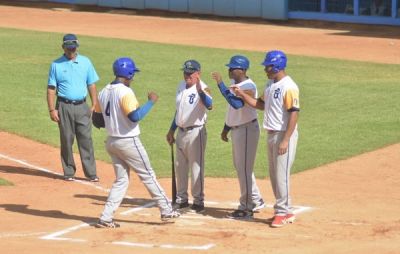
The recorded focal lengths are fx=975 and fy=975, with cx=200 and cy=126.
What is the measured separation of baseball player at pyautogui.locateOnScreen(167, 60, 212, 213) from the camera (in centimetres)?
1164

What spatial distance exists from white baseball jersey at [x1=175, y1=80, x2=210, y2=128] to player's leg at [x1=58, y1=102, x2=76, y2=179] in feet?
9.61

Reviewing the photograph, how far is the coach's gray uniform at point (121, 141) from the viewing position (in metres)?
11.0

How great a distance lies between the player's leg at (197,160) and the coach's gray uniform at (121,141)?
77cm

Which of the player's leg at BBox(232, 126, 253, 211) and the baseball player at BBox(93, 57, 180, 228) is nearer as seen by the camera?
the baseball player at BBox(93, 57, 180, 228)

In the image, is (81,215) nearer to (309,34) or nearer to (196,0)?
(309,34)

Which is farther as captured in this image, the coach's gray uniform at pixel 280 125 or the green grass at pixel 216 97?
the green grass at pixel 216 97

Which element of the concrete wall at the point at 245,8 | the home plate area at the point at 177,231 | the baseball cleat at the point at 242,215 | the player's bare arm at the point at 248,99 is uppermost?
the concrete wall at the point at 245,8

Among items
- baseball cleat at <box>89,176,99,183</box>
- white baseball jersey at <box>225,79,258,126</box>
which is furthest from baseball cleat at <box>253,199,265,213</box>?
baseball cleat at <box>89,176,99,183</box>

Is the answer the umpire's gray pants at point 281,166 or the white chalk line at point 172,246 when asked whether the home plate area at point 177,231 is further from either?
the umpire's gray pants at point 281,166

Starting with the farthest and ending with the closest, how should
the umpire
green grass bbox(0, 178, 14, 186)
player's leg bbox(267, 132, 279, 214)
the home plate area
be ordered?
the umpire, green grass bbox(0, 178, 14, 186), player's leg bbox(267, 132, 279, 214), the home plate area

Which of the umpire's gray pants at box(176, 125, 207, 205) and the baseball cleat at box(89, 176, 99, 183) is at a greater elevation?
the umpire's gray pants at box(176, 125, 207, 205)

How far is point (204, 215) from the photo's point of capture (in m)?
11.9

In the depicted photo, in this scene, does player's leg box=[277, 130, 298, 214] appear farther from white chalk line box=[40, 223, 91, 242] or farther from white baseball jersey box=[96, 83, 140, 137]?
white chalk line box=[40, 223, 91, 242]

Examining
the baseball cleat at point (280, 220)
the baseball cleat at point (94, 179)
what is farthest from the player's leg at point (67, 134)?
the baseball cleat at point (280, 220)
